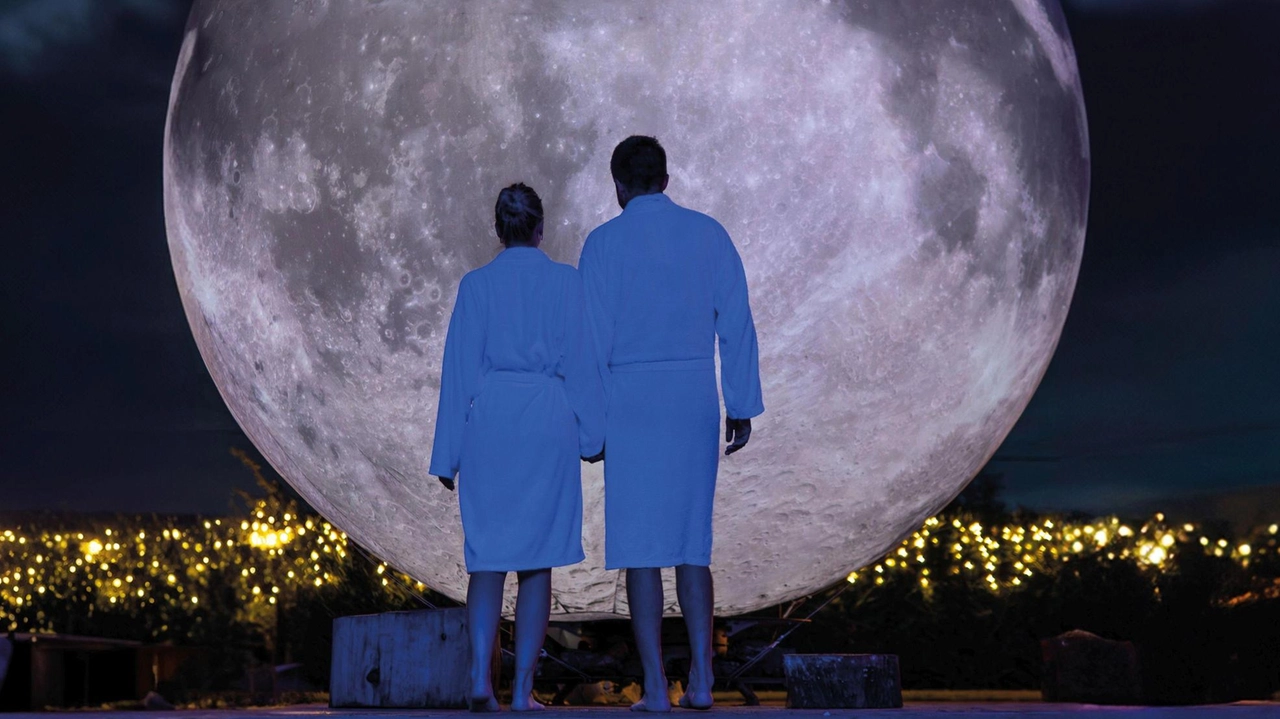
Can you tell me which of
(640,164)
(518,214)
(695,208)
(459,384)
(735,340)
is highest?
(695,208)

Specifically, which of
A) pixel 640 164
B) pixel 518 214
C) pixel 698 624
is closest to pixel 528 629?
pixel 698 624

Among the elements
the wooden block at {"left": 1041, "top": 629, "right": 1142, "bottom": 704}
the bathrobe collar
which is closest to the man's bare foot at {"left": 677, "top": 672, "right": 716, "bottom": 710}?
the bathrobe collar

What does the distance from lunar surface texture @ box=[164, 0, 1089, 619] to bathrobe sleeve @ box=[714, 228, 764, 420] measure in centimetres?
110

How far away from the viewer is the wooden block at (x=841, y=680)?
7004 mm

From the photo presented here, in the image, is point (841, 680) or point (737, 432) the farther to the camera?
point (841, 680)

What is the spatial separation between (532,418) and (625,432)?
0.99 ft

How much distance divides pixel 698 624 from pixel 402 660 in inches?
73.4

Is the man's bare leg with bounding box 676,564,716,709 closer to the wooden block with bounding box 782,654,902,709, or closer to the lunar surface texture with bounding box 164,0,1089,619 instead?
the lunar surface texture with bounding box 164,0,1089,619

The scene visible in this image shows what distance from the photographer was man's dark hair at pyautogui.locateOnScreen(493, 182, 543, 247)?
4.85 meters

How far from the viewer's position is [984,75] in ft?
21.2

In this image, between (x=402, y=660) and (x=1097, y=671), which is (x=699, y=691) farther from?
(x=1097, y=671)

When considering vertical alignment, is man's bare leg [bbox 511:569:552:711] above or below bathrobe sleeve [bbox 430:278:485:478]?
below

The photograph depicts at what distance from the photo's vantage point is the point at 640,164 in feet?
16.0

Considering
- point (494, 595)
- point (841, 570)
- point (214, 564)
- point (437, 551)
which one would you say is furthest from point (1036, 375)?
point (214, 564)
